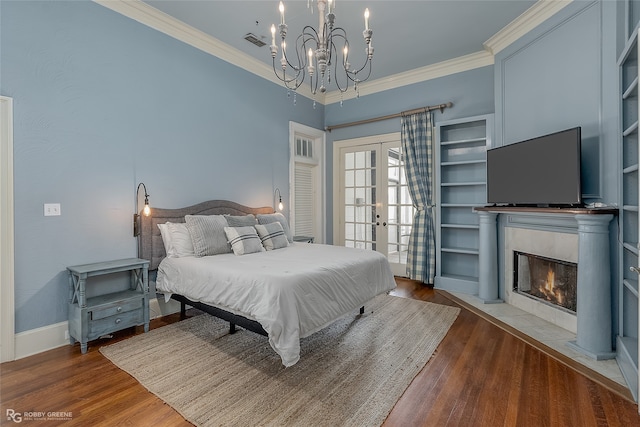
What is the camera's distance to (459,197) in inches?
176

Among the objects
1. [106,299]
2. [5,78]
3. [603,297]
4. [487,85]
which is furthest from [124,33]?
[603,297]

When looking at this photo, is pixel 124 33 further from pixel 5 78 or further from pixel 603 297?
pixel 603 297

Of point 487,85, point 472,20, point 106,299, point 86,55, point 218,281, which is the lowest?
point 106,299

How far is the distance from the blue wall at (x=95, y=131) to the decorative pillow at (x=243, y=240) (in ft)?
2.47

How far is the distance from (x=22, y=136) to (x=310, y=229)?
3.97m

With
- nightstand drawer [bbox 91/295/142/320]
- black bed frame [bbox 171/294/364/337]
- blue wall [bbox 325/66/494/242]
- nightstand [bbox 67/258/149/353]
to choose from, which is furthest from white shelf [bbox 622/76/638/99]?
nightstand drawer [bbox 91/295/142/320]

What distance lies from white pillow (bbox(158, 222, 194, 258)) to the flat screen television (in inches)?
139

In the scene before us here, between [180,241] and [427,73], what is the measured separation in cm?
419

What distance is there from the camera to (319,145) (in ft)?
18.9

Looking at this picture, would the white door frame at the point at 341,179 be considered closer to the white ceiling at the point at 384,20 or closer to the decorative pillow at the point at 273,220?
the white ceiling at the point at 384,20

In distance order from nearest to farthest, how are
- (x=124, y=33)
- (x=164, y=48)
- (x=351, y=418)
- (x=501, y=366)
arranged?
(x=351, y=418) < (x=501, y=366) < (x=124, y=33) < (x=164, y=48)

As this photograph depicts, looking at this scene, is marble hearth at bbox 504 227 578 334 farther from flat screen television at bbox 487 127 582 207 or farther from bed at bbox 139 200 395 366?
bed at bbox 139 200 395 366

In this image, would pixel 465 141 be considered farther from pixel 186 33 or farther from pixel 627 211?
pixel 186 33

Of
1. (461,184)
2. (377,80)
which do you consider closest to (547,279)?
(461,184)
